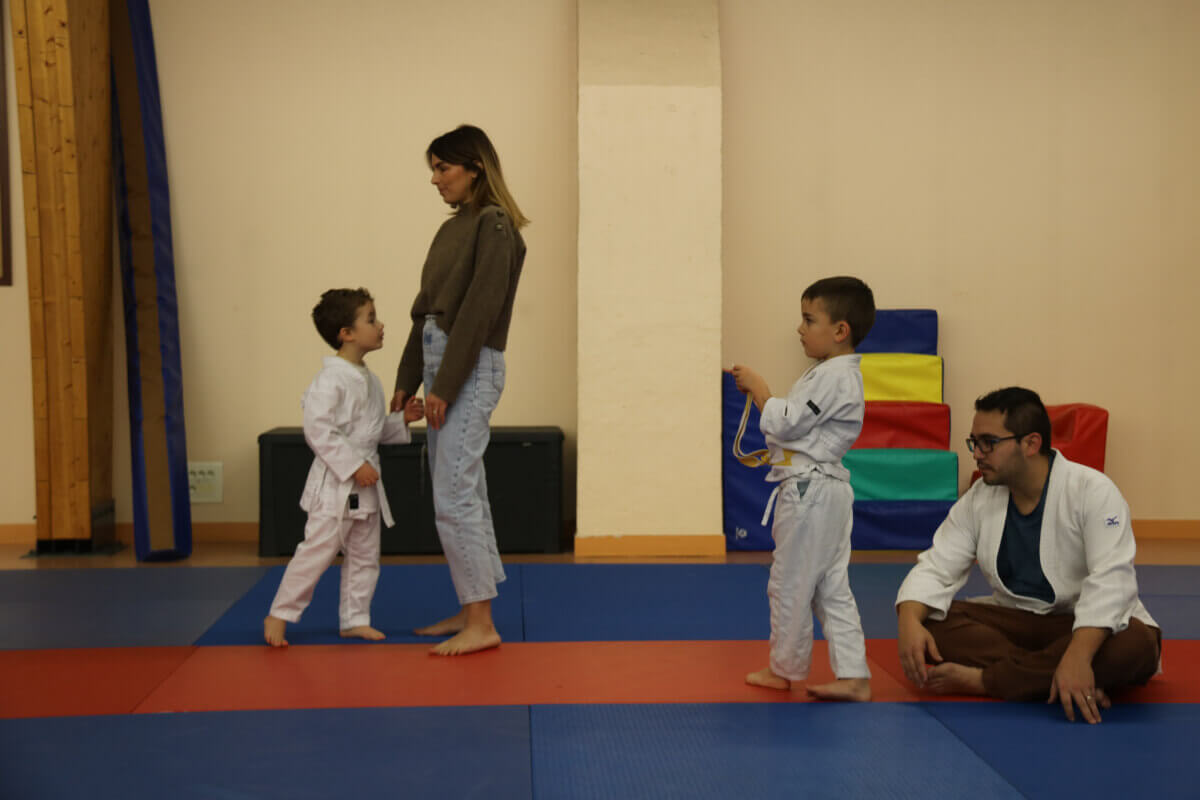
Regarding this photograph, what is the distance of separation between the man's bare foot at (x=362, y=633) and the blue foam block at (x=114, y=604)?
0.47 metres

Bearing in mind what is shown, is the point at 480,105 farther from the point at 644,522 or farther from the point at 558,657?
the point at 558,657

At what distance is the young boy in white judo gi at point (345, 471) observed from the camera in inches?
136

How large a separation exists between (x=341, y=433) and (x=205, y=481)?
7.67 feet

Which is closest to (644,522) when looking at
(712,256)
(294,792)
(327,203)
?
(712,256)

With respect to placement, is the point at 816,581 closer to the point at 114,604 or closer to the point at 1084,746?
the point at 1084,746

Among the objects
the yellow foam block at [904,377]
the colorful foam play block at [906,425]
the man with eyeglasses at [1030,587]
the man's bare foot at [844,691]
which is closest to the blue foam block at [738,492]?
the colorful foam play block at [906,425]

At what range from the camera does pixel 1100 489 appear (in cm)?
283

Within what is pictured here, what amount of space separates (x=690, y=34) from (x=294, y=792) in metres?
4.14

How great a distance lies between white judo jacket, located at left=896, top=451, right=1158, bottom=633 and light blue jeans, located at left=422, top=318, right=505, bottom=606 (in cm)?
122

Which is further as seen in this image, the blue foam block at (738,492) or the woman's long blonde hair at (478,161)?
the blue foam block at (738,492)

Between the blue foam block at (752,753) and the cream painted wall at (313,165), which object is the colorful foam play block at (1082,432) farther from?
the blue foam block at (752,753)

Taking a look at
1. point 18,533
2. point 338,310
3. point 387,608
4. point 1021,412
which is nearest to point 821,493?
point 1021,412

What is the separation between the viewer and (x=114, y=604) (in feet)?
13.3

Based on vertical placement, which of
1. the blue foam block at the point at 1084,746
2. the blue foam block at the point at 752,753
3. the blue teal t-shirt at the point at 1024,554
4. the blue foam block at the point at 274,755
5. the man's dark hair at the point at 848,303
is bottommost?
the blue foam block at the point at 1084,746
